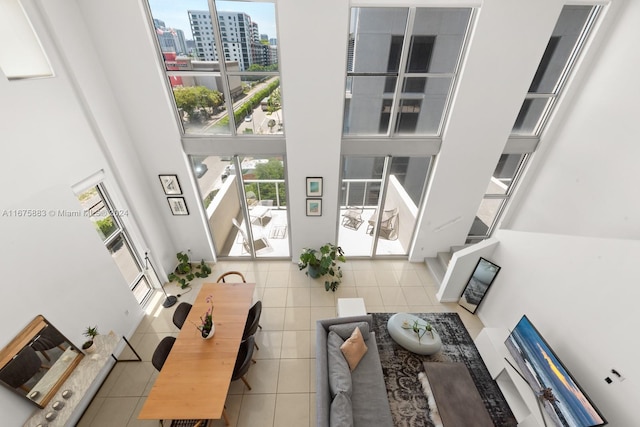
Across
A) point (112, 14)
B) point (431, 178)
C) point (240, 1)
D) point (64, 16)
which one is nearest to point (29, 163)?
point (64, 16)

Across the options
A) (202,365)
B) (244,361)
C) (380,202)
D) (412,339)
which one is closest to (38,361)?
(202,365)

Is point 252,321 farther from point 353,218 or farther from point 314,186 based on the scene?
point 353,218

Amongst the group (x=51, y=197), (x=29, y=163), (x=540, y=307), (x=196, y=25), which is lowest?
(x=540, y=307)

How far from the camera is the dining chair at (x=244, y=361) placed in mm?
3539

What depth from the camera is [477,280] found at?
482 centimetres

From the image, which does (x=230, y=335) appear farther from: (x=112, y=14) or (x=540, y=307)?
(x=112, y=14)

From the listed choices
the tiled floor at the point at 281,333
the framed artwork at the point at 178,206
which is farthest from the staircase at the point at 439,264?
the framed artwork at the point at 178,206

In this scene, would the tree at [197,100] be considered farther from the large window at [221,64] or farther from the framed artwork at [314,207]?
the framed artwork at [314,207]

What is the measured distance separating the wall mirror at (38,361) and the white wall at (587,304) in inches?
242

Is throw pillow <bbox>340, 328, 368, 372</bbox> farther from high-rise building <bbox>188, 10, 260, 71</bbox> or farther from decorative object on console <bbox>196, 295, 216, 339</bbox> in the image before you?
high-rise building <bbox>188, 10, 260, 71</bbox>

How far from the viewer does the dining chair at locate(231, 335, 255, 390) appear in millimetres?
3539

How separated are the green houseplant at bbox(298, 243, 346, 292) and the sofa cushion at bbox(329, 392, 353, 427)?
2331mm

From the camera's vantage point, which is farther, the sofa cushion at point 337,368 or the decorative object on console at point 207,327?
the decorative object on console at point 207,327

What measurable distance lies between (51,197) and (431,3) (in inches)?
223
